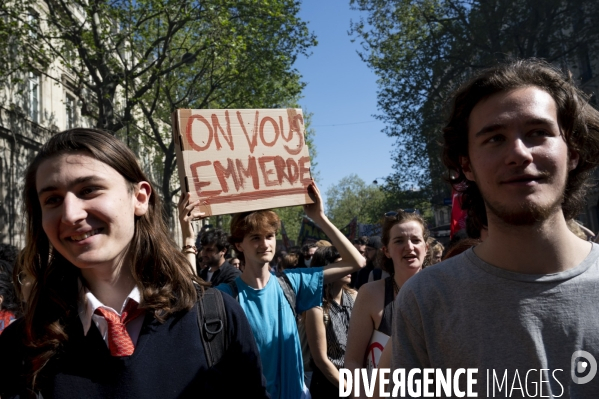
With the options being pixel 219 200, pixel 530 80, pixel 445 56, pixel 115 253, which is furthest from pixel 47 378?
pixel 445 56

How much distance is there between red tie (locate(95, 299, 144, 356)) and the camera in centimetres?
180

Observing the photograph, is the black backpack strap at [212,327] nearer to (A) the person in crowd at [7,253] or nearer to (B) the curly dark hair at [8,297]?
(B) the curly dark hair at [8,297]

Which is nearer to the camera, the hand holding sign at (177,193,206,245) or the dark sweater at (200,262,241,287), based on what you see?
the hand holding sign at (177,193,206,245)

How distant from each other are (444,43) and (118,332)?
23.8 meters

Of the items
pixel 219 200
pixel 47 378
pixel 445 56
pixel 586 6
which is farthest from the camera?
pixel 445 56

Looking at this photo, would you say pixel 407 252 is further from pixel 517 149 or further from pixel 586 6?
pixel 586 6

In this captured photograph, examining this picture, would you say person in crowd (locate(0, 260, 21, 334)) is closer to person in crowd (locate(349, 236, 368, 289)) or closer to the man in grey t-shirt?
the man in grey t-shirt

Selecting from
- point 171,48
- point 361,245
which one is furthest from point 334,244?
point 171,48

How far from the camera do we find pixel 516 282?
5.43 feet

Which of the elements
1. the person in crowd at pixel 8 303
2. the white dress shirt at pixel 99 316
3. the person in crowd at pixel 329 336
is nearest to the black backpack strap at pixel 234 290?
the person in crowd at pixel 329 336

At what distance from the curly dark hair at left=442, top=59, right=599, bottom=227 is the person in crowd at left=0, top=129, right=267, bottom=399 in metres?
0.92

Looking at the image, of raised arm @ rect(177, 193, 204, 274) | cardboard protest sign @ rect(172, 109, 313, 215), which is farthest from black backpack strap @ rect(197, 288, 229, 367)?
cardboard protest sign @ rect(172, 109, 313, 215)

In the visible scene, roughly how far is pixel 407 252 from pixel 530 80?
189cm

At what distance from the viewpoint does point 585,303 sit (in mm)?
1595
